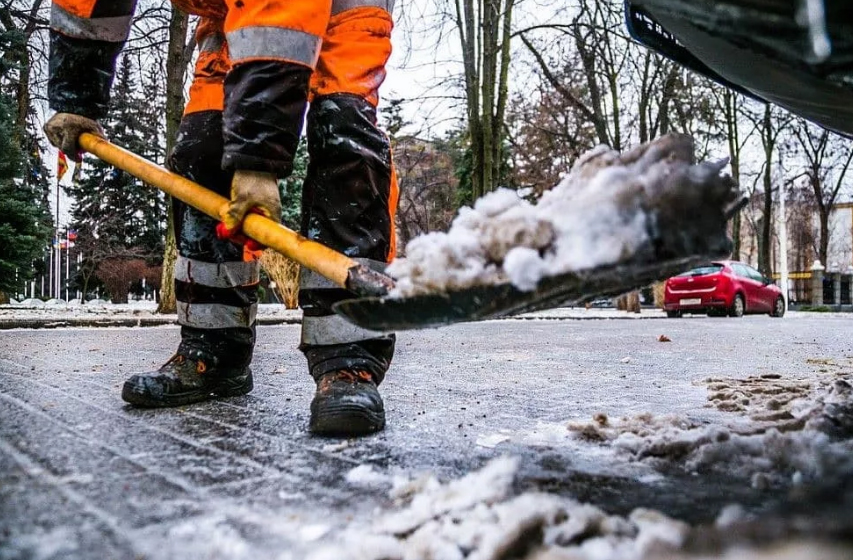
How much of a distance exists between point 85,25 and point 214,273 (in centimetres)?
90

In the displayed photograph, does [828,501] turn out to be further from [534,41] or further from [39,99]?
[39,99]

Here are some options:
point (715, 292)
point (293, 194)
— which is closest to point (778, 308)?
point (715, 292)

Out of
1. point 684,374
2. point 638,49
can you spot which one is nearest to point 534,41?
point 638,49

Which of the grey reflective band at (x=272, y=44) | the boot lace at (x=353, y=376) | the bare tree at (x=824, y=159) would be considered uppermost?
the bare tree at (x=824, y=159)

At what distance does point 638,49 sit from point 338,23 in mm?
14371

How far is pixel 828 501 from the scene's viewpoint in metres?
0.72

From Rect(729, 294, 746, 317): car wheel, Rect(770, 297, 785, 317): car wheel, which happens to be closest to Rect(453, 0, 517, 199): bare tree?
Rect(729, 294, 746, 317): car wheel

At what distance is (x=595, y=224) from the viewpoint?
1043 mm

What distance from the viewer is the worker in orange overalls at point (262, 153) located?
1716 millimetres

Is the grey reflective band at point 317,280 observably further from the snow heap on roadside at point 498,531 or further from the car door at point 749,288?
the car door at point 749,288

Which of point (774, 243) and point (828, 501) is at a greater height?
point (774, 243)

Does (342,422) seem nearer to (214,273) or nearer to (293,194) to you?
(214,273)

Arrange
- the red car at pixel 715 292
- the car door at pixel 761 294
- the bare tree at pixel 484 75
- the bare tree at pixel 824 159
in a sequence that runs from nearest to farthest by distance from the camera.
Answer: the bare tree at pixel 484 75, the red car at pixel 715 292, the car door at pixel 761 294, the bare tree at pixel 824 159

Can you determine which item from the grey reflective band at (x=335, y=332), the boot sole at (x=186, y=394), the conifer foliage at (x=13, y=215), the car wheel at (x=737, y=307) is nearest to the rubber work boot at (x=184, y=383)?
the boot sole at (x=186, y=394)
